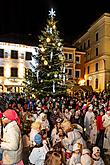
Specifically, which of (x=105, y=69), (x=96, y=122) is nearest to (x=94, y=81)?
(x=105, y=69)

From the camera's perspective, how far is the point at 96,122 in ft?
42.4

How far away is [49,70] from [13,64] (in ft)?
77.8

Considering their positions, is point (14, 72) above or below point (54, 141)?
above

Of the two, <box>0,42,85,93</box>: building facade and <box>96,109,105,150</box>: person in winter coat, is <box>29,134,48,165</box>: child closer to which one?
<box>96,109,105,150</box>: person in winter coat

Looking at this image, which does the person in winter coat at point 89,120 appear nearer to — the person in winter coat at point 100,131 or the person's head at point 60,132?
the person in winter coat at point 100,131

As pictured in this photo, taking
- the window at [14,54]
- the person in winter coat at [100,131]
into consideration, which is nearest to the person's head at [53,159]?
the person in winter coat at [100,131]

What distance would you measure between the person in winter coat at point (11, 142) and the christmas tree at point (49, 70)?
20.8m

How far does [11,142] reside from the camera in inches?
246

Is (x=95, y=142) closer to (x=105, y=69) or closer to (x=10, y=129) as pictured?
(x=10, y=129)

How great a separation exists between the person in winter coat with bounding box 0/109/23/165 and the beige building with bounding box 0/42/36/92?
138 ft

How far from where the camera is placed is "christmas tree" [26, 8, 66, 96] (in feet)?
91.0

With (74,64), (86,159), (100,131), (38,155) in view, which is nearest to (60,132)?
(38,155)

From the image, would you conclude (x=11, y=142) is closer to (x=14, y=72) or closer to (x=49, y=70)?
(x=49, y=70)

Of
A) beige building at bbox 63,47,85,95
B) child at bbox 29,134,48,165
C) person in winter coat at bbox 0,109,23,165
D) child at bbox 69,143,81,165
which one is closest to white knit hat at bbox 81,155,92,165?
child at bbox 69,143,81,165
